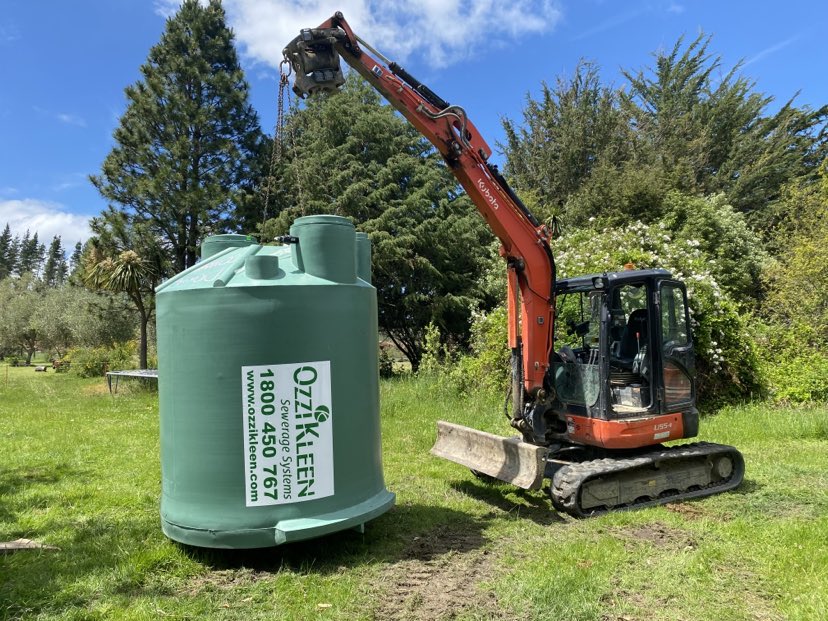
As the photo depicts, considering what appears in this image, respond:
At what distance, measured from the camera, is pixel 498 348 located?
41.7 feet

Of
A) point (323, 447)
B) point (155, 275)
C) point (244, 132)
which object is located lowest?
point (323, 447)

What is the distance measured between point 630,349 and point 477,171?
110 inches

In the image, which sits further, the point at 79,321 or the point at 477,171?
the point at 79,321

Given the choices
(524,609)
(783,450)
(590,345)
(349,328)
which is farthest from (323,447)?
(783,450)

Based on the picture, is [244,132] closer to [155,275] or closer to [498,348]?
[155,275]

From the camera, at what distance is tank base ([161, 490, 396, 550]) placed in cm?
427

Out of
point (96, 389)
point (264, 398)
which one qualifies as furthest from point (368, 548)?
point (96, 389)

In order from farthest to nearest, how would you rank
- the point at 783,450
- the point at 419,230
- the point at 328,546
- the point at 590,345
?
1. the point at 419,230
2. the point at 783,450
3. the point at 590,345
4. the point at 328,546

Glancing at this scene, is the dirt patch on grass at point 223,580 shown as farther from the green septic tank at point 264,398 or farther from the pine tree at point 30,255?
the pine tree at point 30,255

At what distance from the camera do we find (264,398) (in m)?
4.33

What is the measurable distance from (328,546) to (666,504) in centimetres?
371

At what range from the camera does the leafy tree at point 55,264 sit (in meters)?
95.6

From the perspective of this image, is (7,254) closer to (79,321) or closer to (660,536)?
(79,321)

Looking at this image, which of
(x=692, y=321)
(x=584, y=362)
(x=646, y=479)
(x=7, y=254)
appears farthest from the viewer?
(x=7, y=254)
